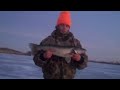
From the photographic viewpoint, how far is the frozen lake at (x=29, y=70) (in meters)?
2.88

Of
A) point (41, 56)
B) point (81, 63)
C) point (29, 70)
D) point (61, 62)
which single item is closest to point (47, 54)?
point (41, 56)

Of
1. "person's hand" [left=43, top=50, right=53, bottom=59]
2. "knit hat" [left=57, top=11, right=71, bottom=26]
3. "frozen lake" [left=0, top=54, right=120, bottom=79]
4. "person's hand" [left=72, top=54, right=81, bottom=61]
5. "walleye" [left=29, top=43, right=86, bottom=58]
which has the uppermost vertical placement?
"knit hat" [left=57, top=11, right=71, bottom=26]

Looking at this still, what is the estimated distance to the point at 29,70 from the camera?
2.89 metres

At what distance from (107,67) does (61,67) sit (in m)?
0.62

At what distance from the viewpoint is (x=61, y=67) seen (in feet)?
9.34

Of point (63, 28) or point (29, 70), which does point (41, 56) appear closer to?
point (29, 70)

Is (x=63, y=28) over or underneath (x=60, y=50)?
over

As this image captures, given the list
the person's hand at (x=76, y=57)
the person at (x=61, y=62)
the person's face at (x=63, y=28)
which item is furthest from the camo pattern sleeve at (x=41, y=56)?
the person's hand at (x=76, y=57)

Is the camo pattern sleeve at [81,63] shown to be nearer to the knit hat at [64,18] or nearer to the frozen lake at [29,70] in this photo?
the frozen lake at [29,70]

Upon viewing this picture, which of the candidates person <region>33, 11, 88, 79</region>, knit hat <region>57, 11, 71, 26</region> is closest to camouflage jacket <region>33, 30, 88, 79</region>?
person <region>33, 11, 88, 79</region>

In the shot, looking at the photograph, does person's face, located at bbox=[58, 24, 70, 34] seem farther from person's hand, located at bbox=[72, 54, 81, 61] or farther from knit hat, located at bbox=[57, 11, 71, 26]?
person's hand, located at bbox=[72, 54, 81, 61]

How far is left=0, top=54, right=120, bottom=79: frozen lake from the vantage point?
2.88m

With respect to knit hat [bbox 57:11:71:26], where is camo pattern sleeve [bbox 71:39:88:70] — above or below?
below
